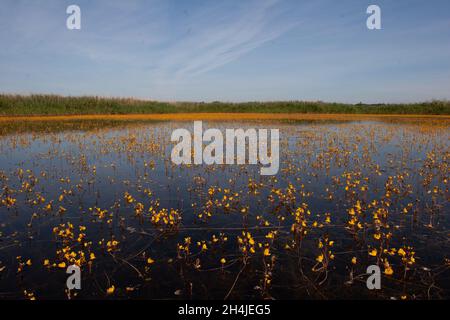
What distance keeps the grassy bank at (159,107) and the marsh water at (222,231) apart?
3524 cm

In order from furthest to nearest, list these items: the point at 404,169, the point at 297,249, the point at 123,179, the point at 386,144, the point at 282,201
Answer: the point at 386,144, the point at 404,169, the point at 123,179, the point at 282,201, the point at 297,249

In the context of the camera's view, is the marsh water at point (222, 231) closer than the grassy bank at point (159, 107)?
Yes

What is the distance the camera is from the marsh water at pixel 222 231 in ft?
15.7

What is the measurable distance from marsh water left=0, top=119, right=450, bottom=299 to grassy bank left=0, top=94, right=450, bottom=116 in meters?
35.2

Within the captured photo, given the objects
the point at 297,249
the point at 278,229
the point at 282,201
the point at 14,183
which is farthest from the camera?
the point at 14,183

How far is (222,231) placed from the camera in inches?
262

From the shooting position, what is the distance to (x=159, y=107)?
5219cm

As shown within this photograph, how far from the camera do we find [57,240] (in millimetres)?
6102

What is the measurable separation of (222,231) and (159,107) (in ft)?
157

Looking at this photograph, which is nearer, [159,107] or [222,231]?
[222,231]

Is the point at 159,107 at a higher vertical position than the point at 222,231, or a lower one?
higher

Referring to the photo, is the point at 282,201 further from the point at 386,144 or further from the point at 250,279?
the point at 386,144
